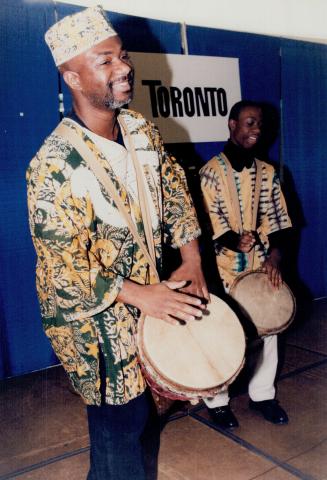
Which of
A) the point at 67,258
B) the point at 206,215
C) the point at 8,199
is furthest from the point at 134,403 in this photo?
the point at 8,199

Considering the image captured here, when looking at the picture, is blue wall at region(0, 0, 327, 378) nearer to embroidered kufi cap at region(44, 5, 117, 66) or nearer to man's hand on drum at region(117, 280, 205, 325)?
embroidered kufi cap at region(44, 5, 117, 66)

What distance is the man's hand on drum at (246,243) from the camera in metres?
2.84

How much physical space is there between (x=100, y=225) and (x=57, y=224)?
0.18m

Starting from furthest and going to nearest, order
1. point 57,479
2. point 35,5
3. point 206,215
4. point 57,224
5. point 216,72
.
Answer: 1. point 216,72
2. point 35,5
3. point 206,215
4. point 57,479
5. point 57,224

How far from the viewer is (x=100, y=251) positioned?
1.66 metres

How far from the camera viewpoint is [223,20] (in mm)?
4355

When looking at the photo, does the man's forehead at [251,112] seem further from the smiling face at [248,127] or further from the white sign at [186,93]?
the white sign at [186,93]

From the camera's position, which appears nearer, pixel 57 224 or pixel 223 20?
pixel 57 224

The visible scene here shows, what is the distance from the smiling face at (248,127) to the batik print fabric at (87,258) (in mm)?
1319

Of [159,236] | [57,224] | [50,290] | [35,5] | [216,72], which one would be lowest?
[50,290]

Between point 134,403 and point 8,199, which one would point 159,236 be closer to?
point 134,403

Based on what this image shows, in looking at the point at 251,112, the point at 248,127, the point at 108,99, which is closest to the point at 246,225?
the point at 248,127

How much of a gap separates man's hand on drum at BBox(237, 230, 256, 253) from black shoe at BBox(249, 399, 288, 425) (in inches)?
40.0

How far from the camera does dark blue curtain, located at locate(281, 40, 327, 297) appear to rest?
16.0 feet
